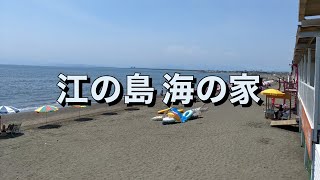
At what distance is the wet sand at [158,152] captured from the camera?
35.4ft

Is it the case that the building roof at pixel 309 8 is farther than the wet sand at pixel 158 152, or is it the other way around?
the wet sand at pixel 158 152

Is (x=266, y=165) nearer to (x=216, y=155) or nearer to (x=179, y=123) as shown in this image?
(x=216, y=155)

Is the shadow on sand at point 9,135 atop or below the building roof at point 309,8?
below

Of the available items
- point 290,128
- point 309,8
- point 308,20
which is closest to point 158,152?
point 290,128

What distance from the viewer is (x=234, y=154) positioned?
499 inches

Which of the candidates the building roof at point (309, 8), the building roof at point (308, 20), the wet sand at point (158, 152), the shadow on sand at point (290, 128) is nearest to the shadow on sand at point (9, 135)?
the wet sand at point (158, 152)

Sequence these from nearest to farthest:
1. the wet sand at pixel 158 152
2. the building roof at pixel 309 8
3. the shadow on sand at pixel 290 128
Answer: the building roof at pixel 309 8
the wet sand at pixel 158 152
the shadow on sand at pixel 290 128

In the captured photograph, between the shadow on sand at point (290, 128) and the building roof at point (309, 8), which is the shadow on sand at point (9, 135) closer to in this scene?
the shadow on sand at point (290, 128)

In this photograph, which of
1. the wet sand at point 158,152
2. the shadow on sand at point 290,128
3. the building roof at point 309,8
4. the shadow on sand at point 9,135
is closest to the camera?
the building roof at point 309,8

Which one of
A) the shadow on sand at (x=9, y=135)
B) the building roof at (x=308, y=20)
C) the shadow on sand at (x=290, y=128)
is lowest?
the shadow on sand at (x=9, y=135)

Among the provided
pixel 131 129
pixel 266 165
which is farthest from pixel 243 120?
pixel 266 165

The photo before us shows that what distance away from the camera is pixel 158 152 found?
1335 centimetres

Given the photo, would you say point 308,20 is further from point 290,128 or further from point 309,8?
point 290,128

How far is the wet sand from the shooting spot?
10781mm
